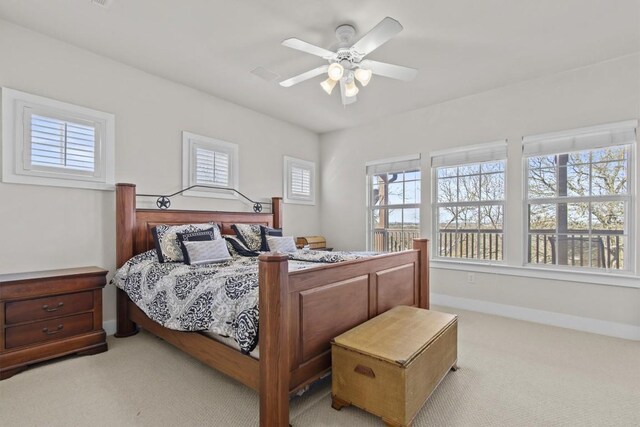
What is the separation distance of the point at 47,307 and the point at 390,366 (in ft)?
8.59

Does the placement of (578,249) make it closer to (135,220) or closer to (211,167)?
(211,167)

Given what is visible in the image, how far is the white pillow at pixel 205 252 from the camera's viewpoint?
2881 mm

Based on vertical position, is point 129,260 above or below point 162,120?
below

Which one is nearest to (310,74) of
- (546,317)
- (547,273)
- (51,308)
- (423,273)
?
(423,273)

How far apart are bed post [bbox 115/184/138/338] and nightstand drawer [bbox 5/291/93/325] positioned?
0.47 meters

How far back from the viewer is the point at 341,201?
5.36 metres

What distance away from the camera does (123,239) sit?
3123 mm

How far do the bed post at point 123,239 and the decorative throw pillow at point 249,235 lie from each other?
111cm

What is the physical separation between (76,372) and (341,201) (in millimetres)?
3978

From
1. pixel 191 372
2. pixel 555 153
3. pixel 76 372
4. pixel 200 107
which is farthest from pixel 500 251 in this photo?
pixel 76 372

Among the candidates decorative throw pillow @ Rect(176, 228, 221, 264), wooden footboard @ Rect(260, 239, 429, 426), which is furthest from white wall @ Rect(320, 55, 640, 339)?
decorative throw pillow @ Rect(176, 228, 221, 264)

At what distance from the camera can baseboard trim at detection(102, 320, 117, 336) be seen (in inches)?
122

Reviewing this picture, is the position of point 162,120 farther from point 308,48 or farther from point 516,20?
point 516,20

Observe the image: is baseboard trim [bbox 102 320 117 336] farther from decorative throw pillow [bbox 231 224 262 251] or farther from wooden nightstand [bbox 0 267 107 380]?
decorative throw pillow [bbox 231 224 262 251]
